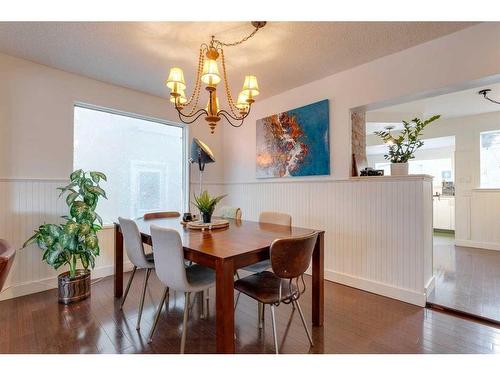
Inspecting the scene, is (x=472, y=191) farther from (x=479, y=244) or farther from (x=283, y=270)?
(x=283, y=270)

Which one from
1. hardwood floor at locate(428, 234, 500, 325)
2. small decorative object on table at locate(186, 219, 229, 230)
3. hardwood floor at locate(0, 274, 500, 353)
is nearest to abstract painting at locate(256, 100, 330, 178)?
small decorative object on table at locate(186, 219, 229, 230)

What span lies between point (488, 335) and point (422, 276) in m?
0.55

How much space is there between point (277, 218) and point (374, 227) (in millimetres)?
1064

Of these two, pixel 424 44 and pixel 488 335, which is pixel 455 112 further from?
pixel 488 335

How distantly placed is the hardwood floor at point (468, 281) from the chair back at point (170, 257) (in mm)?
2305

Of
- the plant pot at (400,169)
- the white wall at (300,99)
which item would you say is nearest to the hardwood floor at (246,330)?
the white wall at (300,99)

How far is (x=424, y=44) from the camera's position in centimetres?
224

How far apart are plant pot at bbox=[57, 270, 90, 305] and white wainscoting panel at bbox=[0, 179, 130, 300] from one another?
1.66ft

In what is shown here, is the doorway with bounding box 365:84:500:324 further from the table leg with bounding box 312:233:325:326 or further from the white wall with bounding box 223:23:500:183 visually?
the table leg with bounding box 312:233:325:326

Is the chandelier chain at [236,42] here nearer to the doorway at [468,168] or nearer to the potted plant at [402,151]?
the potted plant at [402,151]

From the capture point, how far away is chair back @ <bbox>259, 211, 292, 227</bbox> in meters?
2.36
